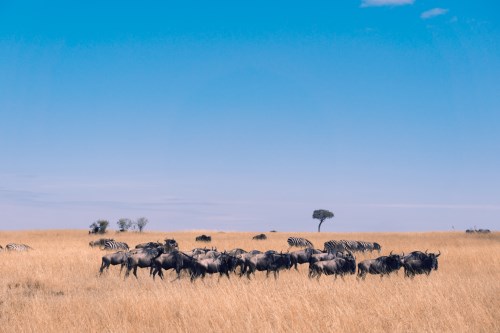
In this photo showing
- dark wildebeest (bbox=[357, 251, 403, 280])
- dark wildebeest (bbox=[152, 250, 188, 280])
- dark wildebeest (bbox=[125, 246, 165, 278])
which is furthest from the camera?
dark wildebeest (bbox=[125, 246, 165, 278])

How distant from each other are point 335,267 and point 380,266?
5.48ft

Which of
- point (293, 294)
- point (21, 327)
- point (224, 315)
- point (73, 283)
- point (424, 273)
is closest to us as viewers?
point (21, 327)

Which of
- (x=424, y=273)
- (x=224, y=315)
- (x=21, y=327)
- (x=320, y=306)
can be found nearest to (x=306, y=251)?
(x=424, y=273)

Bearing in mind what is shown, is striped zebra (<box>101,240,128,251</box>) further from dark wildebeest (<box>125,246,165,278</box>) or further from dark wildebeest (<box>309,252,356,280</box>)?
dark wildebeest (<box>309,252,356,280</box>)

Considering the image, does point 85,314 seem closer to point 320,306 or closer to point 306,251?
point 320,306

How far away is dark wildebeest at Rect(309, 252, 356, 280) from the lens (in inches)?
736

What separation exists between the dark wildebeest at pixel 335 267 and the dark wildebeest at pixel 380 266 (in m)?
0.39

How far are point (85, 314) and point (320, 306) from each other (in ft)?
17.3

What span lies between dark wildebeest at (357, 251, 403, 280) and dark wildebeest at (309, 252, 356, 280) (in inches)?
15.5

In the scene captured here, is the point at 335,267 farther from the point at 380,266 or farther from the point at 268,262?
the point at 268,262

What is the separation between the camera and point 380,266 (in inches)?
742

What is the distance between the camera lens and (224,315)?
1072cm

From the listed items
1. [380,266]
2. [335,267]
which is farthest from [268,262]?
[380,266]

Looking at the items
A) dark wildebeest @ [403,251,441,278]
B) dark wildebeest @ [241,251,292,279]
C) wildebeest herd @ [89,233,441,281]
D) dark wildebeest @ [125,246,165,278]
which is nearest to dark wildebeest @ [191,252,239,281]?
wildebeest herd @ [89,233,441,281]
